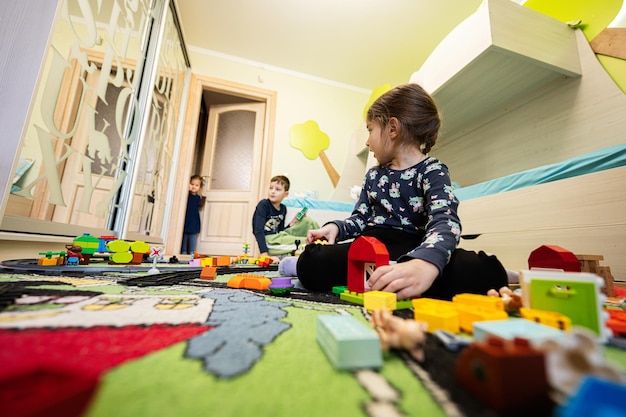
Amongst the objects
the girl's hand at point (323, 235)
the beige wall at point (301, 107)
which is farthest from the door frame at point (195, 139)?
the girl's hand at point (323, 235)

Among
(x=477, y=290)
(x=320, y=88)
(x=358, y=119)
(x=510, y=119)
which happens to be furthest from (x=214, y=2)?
(x=477, y=290)

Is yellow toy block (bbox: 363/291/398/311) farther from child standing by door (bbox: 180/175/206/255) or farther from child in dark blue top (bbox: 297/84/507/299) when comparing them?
child standing by door (bbox: 180/175/206/255)

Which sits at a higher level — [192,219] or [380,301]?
[192,219]

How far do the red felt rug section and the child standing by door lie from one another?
2.39 meters

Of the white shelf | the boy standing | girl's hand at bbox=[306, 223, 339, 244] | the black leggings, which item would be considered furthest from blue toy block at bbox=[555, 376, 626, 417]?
the boy standing

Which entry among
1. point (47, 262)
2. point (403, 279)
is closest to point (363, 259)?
point (403, 279)

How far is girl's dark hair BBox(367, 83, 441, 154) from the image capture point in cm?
77

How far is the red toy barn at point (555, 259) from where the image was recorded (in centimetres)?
54

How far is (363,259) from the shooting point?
0.50 m

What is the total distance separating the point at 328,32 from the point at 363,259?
7.65 ft

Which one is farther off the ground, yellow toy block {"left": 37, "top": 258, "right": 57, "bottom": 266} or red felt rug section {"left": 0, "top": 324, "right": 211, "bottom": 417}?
yellow toy block {"left": 37, "top": 258, "right": 57, "bottom": 266}

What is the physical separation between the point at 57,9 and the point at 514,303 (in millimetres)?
1414

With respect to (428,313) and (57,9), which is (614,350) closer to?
(428,313)

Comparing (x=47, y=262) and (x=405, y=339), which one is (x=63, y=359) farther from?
(x=47, y=262)
